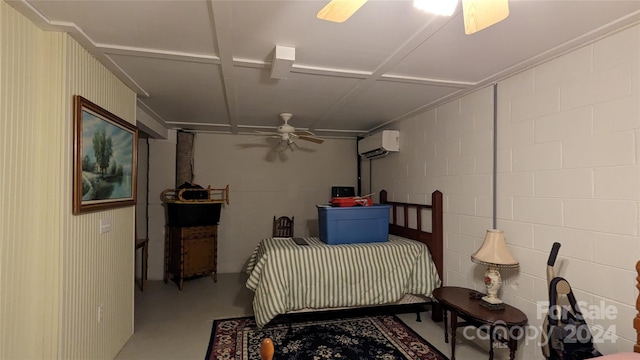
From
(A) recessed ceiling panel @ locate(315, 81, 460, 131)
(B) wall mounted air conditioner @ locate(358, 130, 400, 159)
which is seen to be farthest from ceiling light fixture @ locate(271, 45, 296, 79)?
(B) wall mounted air conditioner @ locate(358, 130, 400, 159)

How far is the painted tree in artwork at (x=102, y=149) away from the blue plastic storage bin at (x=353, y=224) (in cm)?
200

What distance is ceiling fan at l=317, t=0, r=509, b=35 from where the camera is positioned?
1119 mm

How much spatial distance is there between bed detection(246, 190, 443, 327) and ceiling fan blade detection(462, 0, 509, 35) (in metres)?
2.19

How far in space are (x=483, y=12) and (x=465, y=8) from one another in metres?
0.07

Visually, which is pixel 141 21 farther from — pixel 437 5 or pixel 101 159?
pixel 437 5

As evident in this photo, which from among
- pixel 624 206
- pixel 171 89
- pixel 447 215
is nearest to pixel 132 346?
pixel 171 89

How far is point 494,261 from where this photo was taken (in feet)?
7.32

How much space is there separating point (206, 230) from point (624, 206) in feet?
14.2

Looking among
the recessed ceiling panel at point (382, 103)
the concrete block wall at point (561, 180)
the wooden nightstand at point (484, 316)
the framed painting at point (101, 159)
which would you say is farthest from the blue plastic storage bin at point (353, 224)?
the framed painting at point (101, 159)

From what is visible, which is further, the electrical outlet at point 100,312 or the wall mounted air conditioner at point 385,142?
the wall mounted air conditioner at point 385,142

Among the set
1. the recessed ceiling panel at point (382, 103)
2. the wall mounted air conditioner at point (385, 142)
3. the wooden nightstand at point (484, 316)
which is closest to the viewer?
the wooden nightstand at point (484, 316)

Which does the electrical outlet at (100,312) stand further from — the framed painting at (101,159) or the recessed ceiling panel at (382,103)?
the recessed ceiling panel at (382,103)

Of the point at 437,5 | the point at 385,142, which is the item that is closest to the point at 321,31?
the point at 437,5

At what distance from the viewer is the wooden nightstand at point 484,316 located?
6.82ft
